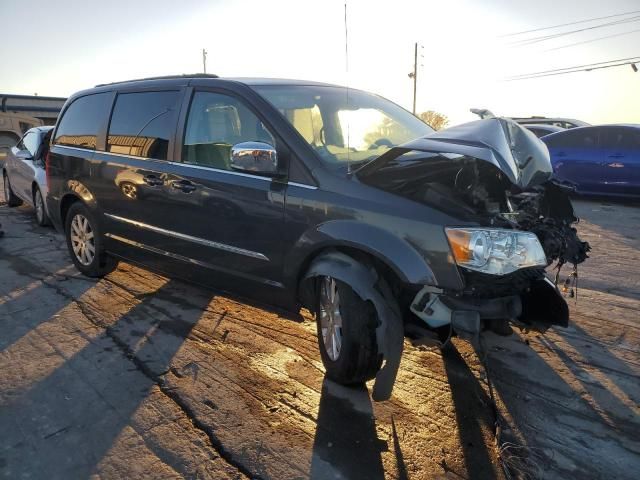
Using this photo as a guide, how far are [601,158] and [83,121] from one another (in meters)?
8.65

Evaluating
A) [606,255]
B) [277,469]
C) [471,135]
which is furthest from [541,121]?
[277,469]

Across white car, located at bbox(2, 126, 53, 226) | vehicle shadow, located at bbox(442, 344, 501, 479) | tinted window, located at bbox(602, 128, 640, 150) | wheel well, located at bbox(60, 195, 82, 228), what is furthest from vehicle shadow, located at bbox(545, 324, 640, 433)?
white car, located at bbox(2, 126, 53, 226)

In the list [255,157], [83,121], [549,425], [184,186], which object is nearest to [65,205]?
[83,121]

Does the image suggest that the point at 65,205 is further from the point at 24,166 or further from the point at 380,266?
the point at 380,266

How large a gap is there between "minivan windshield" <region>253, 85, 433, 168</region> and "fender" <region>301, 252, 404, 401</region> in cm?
68

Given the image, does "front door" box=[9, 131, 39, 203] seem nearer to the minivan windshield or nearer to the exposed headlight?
the minivan windshield

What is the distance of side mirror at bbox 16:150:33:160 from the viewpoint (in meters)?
8.05

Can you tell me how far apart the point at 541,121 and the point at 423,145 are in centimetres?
1440

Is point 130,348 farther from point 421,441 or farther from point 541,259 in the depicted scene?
point 541,259

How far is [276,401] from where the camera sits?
9.56 feet

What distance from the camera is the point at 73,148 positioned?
5.09 m

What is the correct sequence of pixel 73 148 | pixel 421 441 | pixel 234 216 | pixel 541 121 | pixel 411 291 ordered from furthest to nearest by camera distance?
1. pixel 541 121
2. pixel 73 148
3. pixel 234 216
4. pixel 411 291
5. pixel 421 441

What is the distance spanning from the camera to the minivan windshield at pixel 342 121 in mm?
3365

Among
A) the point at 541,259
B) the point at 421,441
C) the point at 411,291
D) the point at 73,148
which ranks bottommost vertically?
the point at 421,441
